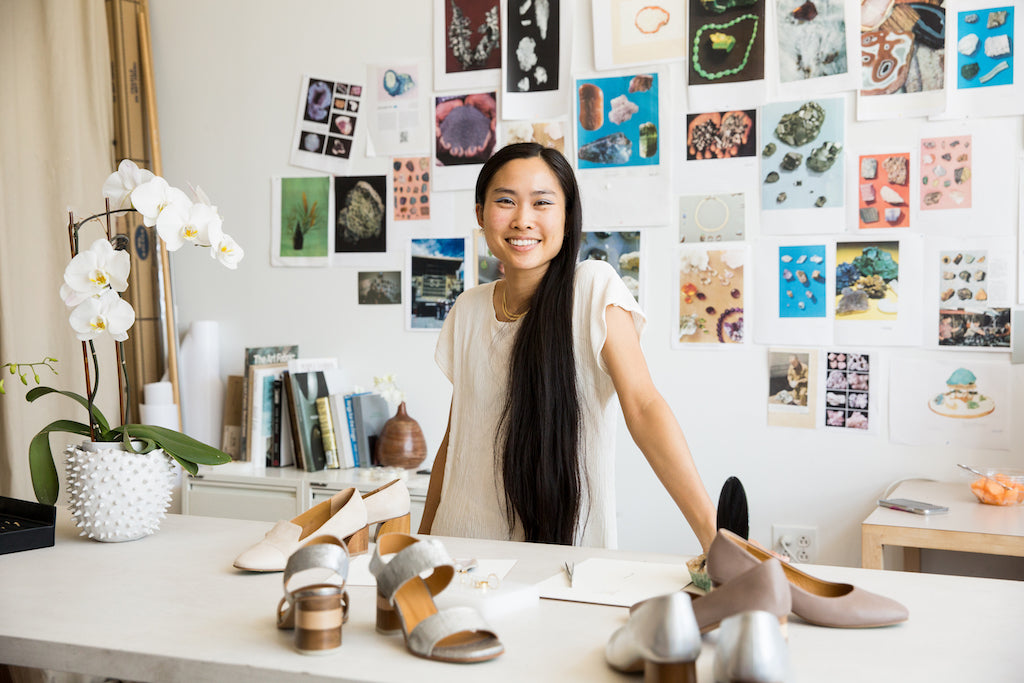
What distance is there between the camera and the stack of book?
8.91 feet

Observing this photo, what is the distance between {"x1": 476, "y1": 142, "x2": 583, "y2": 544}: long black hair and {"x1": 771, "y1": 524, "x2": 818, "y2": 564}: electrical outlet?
1.07m

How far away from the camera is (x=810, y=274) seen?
92.6 inches

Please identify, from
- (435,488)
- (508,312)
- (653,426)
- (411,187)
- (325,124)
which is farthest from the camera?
(325,124)

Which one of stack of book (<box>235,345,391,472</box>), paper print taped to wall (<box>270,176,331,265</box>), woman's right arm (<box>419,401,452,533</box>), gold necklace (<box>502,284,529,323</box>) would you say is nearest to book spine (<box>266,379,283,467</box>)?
stack of book (<box>235,345,391,472</box>)

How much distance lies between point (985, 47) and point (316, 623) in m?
2.13

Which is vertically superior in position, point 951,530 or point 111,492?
point 111,492

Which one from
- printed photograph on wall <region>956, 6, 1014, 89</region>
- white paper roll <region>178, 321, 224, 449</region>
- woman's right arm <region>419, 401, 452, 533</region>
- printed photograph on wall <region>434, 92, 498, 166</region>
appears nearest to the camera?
woman's right arm <region>419, 401, 452, 533</region>

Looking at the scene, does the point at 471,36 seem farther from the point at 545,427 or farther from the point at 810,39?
the point at 545,427

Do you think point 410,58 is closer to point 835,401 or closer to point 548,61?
point 548,61

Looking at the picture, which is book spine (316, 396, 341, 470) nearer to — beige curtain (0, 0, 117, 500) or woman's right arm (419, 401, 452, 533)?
beige curtain (0, 0, 117, 500)

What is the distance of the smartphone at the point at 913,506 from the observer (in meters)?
1.90

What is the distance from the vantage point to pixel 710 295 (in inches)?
96.9

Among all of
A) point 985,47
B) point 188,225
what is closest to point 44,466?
point 188,225

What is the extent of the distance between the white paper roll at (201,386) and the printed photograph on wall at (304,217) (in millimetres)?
389
